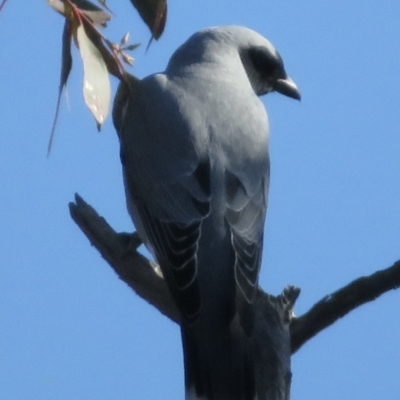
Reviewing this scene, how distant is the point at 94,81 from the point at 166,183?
1589mm

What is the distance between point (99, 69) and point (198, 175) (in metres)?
1.46

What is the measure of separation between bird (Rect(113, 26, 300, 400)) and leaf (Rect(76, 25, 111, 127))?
1041 millimetres

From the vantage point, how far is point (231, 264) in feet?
11.0

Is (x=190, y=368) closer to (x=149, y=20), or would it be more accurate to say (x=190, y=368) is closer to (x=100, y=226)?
(x=100, y=226)

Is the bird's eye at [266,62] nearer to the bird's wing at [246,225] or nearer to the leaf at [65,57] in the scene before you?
the bird's wing at [246,225]

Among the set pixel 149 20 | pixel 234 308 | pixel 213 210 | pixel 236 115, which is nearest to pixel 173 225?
pixel 213 210

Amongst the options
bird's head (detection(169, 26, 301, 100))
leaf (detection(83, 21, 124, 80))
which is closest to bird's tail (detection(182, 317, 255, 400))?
leaf (detection(83, 21, 124, 80))

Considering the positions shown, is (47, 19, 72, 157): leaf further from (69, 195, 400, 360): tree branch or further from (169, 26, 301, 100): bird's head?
(169, 26, 301, 100): bird's head

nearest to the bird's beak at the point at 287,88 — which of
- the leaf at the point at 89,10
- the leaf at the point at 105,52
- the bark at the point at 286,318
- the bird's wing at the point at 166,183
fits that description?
the bird's wing at the point at 166,183

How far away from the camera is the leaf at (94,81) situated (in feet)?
7.22

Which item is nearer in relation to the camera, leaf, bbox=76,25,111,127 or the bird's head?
leaf, bbox=76,25,111,127

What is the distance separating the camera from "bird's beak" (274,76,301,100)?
5141 mm

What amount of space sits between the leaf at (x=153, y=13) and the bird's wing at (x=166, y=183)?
41.8 inches

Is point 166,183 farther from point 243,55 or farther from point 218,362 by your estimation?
point 243,55
